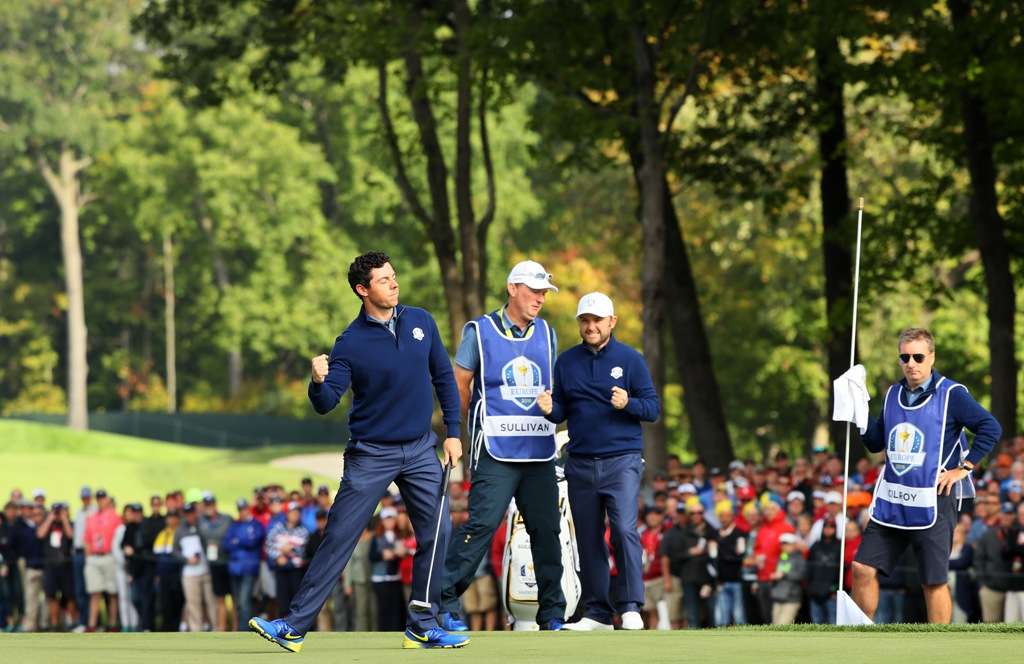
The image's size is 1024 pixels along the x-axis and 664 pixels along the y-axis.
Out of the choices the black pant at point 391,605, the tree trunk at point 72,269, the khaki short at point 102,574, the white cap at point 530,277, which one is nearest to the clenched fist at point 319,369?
the white cap at point 530,277

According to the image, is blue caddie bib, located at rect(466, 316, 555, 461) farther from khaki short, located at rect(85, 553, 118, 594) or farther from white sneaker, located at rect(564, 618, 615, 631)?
khaki short, located at rect(85, 553, 118, 594)

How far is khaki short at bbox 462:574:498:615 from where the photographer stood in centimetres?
2391

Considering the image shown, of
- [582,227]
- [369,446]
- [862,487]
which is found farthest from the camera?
[582,227]

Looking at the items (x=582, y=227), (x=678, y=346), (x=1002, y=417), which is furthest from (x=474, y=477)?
(x=582, y=227)

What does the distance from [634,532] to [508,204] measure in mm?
58481

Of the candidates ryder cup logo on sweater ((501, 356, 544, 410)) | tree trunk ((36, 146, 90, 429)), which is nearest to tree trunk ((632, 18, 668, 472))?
ryder cup logo on sweater ((501, 356, 544, 410))

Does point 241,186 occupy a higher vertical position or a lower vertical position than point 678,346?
higher

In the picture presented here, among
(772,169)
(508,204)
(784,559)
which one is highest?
(508,204)

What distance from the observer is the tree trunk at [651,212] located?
27.5 m

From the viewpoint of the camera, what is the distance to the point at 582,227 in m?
56.6

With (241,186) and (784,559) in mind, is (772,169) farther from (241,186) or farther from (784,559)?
(241,186)

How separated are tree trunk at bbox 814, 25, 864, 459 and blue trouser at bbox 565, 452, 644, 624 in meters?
16.8

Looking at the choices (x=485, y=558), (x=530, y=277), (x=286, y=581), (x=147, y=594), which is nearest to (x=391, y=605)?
(x=286, y=581)

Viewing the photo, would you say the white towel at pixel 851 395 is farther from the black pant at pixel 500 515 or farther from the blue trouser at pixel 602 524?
the black pant at pixel 500 515
